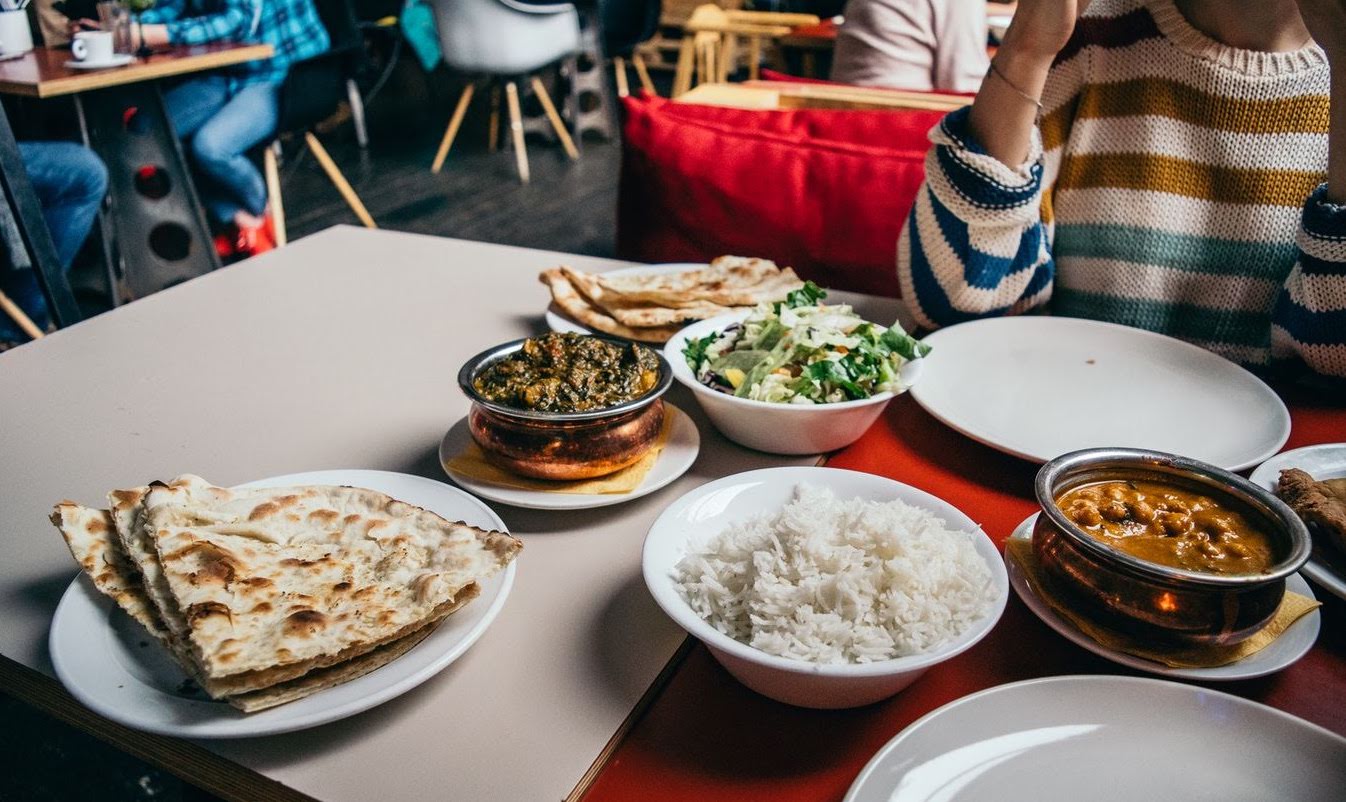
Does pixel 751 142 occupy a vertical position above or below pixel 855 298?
above

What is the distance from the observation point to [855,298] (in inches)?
61.2

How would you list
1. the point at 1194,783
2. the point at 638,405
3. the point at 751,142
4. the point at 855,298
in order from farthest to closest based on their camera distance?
the point at 751,142, the point at 855,298, the point at 638,405, the point at 1194,783

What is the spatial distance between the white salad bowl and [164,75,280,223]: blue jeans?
3536 millimetres

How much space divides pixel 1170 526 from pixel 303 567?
0.74 meters

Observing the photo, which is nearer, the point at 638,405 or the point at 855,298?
the point at 638,405

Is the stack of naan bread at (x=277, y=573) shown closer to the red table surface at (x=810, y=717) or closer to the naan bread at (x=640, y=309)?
the red table surface at (x=810, y=717)

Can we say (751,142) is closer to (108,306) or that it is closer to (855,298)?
(855,298)

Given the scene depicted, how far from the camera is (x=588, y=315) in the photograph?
140 centimetres

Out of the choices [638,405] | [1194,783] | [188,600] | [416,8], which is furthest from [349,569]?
[416,8]

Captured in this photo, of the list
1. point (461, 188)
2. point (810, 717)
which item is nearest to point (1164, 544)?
point (810, 717)

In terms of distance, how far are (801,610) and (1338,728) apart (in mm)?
415

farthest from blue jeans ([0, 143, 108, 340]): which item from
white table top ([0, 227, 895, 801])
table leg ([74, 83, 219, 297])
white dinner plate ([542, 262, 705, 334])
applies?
white dinner plate ([542, 262, 705, 334])

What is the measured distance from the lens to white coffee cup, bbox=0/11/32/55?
3.31 meters

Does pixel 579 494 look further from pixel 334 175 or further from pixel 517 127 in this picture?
pixel 517 127
